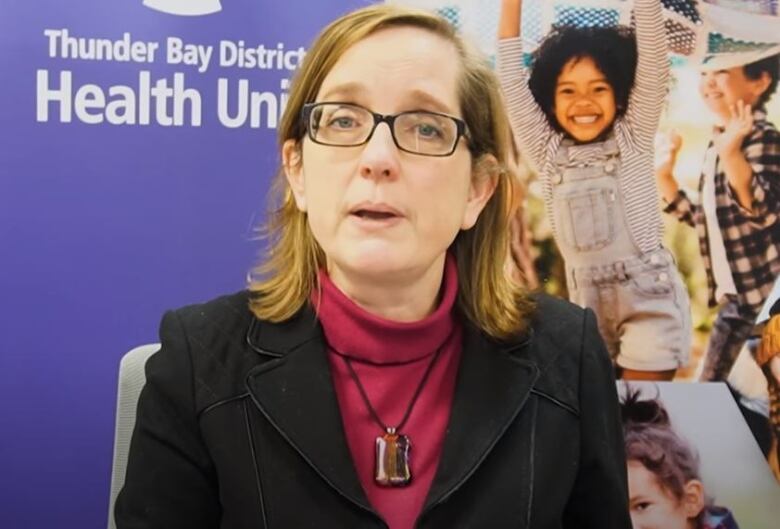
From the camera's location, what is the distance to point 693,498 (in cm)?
193

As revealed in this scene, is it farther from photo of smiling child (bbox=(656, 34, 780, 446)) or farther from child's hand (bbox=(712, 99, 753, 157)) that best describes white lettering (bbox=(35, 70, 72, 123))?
child's hand (bbox=(712, 99, 753, 157))

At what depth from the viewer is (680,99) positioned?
186 cm

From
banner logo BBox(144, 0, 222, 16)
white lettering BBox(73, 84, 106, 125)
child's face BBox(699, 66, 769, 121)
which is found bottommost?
white lettering BBox(73, 84, 106, 125)

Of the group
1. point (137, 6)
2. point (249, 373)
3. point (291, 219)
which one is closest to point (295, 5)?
point (137, 6)

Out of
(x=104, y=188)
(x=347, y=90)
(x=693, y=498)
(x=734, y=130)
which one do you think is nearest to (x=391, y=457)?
(x=347, y=90)

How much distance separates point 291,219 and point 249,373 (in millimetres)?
274

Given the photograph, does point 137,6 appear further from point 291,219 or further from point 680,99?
point 680,99

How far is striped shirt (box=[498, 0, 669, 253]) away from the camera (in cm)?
185

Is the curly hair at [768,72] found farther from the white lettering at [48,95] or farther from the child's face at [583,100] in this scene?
the white lettering at [48,95]

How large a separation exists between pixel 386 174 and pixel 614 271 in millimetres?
1074

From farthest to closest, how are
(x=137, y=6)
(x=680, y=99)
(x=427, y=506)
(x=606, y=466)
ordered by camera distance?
(x=680, y=99), (x=137, y=6), (x=606, y=466), (x=427, y=506)

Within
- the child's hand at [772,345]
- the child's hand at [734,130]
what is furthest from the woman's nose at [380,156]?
the child's hand at [772,345]

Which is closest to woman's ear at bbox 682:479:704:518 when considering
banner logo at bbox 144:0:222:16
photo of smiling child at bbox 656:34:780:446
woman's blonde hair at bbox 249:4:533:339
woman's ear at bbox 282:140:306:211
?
photo of smiling child at bbox 656:34:780:446

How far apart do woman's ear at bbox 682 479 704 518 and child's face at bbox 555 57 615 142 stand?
35.4 inches
